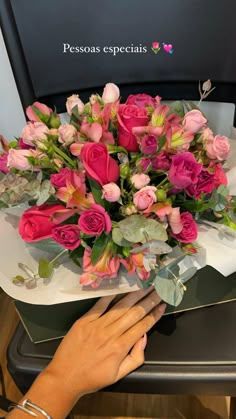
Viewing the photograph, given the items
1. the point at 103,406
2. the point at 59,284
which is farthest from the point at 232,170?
the point at 103,406

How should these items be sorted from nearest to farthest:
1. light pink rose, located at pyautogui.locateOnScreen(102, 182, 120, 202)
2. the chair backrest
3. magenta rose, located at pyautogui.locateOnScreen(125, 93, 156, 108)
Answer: light pink rose, located at pyautogui.locateOnScreen(102, 182, 120, 202), magenta rose, located at pyautogui.locateOnScreen(125, 93, 156, 108), the chair backrest

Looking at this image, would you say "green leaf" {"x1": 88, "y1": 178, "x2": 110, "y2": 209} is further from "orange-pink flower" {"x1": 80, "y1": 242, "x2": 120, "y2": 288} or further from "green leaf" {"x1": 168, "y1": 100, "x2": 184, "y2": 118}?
"green leaf" {"x1": 168, "y1": 100, "x2": 184, "y2": 118}

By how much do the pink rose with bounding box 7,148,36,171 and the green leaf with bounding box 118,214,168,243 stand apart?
157mm

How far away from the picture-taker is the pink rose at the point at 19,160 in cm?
61

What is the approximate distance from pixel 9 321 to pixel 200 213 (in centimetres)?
105

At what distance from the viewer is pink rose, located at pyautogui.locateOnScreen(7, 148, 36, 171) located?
607 mm

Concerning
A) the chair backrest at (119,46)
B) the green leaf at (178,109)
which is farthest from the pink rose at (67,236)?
the chair backrest at (119,46)

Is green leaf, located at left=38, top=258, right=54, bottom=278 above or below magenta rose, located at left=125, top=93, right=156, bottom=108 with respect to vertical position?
below

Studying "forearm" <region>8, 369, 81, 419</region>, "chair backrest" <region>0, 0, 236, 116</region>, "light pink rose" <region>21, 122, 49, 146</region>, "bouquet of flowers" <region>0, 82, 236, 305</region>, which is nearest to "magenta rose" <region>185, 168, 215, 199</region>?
"bouquet of flowers" <region>0, 82, 236, 305</region>

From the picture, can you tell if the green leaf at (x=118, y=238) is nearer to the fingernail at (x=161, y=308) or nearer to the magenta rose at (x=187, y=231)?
the magenta rose at (x=187, y=231)

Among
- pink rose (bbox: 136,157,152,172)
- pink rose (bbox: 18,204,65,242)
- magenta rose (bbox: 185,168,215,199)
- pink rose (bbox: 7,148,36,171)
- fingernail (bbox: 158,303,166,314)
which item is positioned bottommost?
fingernail (bbox: 158,303,166,314)

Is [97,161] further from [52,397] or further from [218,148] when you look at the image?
[52,397]

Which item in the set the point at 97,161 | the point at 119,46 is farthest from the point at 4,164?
the point at 119,46

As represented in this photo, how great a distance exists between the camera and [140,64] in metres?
1.03
